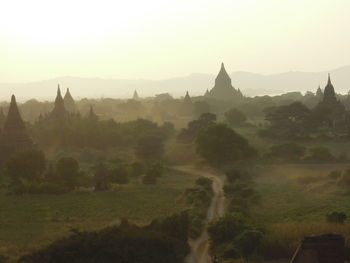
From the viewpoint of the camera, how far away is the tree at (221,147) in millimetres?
51688

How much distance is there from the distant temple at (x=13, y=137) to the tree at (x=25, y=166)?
744 cm

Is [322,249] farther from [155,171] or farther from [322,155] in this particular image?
[322,155]

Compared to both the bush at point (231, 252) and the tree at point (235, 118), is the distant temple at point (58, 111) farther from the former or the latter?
the bush at point (231, 252)

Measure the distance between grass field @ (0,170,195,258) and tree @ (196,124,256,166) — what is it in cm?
892

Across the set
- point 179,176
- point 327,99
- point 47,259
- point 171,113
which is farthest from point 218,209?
point 171,113

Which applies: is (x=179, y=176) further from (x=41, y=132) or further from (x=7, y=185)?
(x=41, y=132)

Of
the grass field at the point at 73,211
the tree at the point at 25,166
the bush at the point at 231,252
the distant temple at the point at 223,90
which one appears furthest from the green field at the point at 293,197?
the distant temple at the point at 223,90

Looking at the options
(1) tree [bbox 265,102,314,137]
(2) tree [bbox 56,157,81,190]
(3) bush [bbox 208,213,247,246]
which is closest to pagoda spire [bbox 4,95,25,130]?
(2) tree [bbox 56,157,81,190]

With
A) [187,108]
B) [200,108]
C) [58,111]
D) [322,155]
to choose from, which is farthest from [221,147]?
[187,108]

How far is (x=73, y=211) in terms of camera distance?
33.5m

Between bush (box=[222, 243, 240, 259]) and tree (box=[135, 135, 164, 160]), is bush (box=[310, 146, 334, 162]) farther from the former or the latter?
bush (box=[222, 243, 240, 259])

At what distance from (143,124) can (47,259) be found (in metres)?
52.9

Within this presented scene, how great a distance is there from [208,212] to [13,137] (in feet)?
84.1

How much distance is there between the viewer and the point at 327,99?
2965 inches
